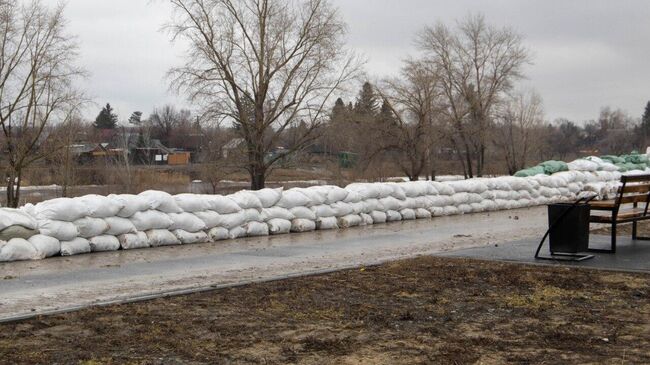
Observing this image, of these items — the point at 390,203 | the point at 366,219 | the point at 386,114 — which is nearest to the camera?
the point at 366,219

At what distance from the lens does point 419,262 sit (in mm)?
8898

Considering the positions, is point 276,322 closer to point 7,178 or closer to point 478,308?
point 478,308

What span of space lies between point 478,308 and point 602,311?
2.98 ft

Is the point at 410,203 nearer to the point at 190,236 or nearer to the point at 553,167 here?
the point at 190,236

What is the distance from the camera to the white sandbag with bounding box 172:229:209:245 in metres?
11.3

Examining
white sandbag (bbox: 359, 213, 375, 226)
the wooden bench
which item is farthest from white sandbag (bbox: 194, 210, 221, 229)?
the wooden bench

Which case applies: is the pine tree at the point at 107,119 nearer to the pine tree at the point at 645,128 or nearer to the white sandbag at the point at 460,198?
the pine tree at the point at 645,128

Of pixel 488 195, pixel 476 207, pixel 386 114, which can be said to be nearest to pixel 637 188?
pixel 476 207

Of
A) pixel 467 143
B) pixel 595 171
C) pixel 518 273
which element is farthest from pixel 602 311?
pixel 467 143

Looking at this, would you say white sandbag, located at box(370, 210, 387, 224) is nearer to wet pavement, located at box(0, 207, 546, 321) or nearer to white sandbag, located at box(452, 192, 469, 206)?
wet pavement, located at box(0, 207, 546, 321)

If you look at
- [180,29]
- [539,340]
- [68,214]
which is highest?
[180,29]

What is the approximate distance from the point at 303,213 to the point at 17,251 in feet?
16.8

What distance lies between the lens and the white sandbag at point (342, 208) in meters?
13.9

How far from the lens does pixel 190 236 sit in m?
11.4
